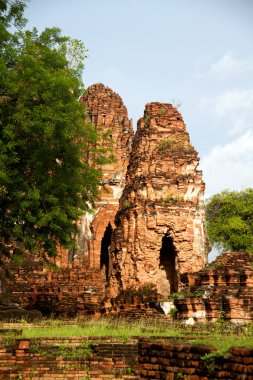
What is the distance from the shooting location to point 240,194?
3803 cm

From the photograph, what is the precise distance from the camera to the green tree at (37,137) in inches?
447

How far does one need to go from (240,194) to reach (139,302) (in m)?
25.2

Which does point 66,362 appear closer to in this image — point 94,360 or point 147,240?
point 94,360

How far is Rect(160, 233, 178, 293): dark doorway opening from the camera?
16875mm

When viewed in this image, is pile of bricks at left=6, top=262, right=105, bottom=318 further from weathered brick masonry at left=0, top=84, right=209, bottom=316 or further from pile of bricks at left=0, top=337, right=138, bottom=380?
pile of bricks at left=0, top=337, right=138, bottom=380

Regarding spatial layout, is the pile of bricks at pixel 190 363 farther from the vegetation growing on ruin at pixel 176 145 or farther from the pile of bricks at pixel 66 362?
the vegetation growing on ruin at pixel 176 145

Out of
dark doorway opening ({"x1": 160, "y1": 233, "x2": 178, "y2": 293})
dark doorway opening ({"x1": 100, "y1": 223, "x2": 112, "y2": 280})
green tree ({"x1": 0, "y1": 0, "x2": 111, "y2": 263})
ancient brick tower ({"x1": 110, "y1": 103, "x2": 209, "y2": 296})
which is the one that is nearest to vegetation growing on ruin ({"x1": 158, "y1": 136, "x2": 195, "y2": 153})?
ancient brick tower ({"x1": 110, "y1": 103, "x2": 209, "y2": 296})

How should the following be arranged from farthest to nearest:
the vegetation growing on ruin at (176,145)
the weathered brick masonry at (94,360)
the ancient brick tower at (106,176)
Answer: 1. the ancient brick tower at (106,176)
2. the vegetation growing on ruin at (176,145)
3. the weathered brick masonry at (94,360)

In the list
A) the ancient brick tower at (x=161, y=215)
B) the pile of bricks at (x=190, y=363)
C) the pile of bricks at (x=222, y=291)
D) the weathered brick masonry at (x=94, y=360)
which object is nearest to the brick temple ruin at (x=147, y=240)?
the ancient brick tower at (x=161, y=215)

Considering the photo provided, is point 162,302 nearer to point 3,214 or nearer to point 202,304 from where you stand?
point 202,304

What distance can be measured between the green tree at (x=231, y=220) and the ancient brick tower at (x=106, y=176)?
10256mm

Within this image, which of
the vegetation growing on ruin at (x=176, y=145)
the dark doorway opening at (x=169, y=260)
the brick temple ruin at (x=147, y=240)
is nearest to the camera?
the brick temple ruin at (x=147, y=240)

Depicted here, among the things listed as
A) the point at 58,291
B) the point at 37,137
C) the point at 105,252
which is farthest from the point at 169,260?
the point at 105,252

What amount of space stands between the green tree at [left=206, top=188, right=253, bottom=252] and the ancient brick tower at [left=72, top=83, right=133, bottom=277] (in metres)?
10.3
